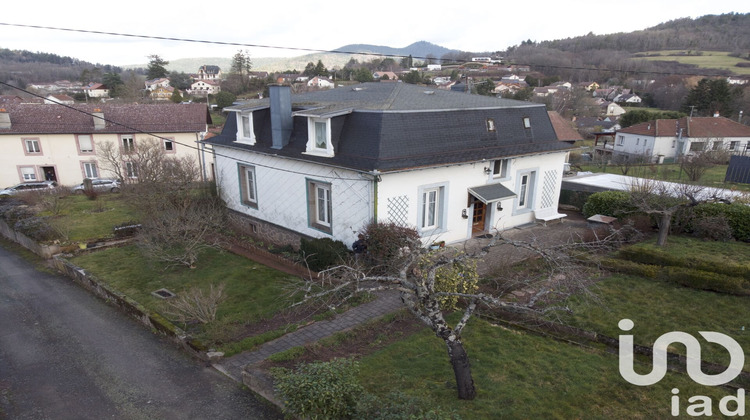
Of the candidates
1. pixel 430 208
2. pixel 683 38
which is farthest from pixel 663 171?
pixel 683 38

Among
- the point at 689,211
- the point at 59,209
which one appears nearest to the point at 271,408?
the point at 689,211

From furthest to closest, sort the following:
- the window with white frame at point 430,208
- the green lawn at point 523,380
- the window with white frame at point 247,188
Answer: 1. the window with white frame at point 247,188
2. the window with white frame at point 430,208
3. the green lawn at point 523,380

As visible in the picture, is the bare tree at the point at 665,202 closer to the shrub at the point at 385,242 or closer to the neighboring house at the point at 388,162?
the neighboring house at the point at 388,162

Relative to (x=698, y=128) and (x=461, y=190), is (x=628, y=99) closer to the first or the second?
(x=698, y=128)

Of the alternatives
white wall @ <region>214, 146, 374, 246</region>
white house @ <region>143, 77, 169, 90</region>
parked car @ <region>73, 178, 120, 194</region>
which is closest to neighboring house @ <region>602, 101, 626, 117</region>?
white wall @ <region>214, 146, 374, 246</region>

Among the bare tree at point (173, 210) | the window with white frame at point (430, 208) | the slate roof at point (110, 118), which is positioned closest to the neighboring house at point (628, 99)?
the slate roof at point (110, 118)

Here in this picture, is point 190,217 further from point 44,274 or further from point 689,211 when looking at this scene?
point 689,211

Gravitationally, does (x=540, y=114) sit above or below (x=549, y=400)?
above
